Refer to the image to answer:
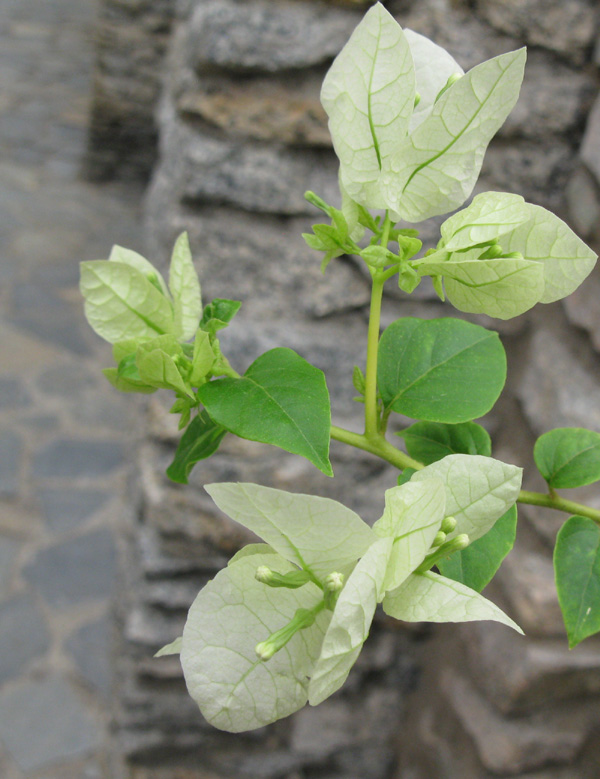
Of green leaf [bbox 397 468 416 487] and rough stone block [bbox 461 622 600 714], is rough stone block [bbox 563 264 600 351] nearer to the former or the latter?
rough stone block [bbox 461 622 600 714]

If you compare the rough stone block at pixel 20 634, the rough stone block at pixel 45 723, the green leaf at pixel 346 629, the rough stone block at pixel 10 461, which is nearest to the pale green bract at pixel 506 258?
the green leaf at pixel 346 629

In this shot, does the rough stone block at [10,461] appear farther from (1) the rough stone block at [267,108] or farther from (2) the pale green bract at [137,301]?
(2) the pale green bract at [137,301]

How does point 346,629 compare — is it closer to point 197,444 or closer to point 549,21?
point 197,444

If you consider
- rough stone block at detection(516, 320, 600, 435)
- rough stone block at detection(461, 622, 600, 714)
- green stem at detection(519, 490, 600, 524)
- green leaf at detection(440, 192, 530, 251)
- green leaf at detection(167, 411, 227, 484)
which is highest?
green leaf at detection(440, 192, 530, 251)

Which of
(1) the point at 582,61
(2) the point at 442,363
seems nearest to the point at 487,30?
(1) the point at 582,61

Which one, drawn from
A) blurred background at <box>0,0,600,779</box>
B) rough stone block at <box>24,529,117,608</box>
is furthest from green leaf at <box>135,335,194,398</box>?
rough stone block at <box>24,529,117,608</box>

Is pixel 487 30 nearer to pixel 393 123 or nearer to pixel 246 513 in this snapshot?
pixel 393 123

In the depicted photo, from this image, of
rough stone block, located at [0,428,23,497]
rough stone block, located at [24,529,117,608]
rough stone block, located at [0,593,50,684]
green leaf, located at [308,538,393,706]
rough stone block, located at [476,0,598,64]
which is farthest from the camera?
rough stone block, located at [0,428,23,497]
